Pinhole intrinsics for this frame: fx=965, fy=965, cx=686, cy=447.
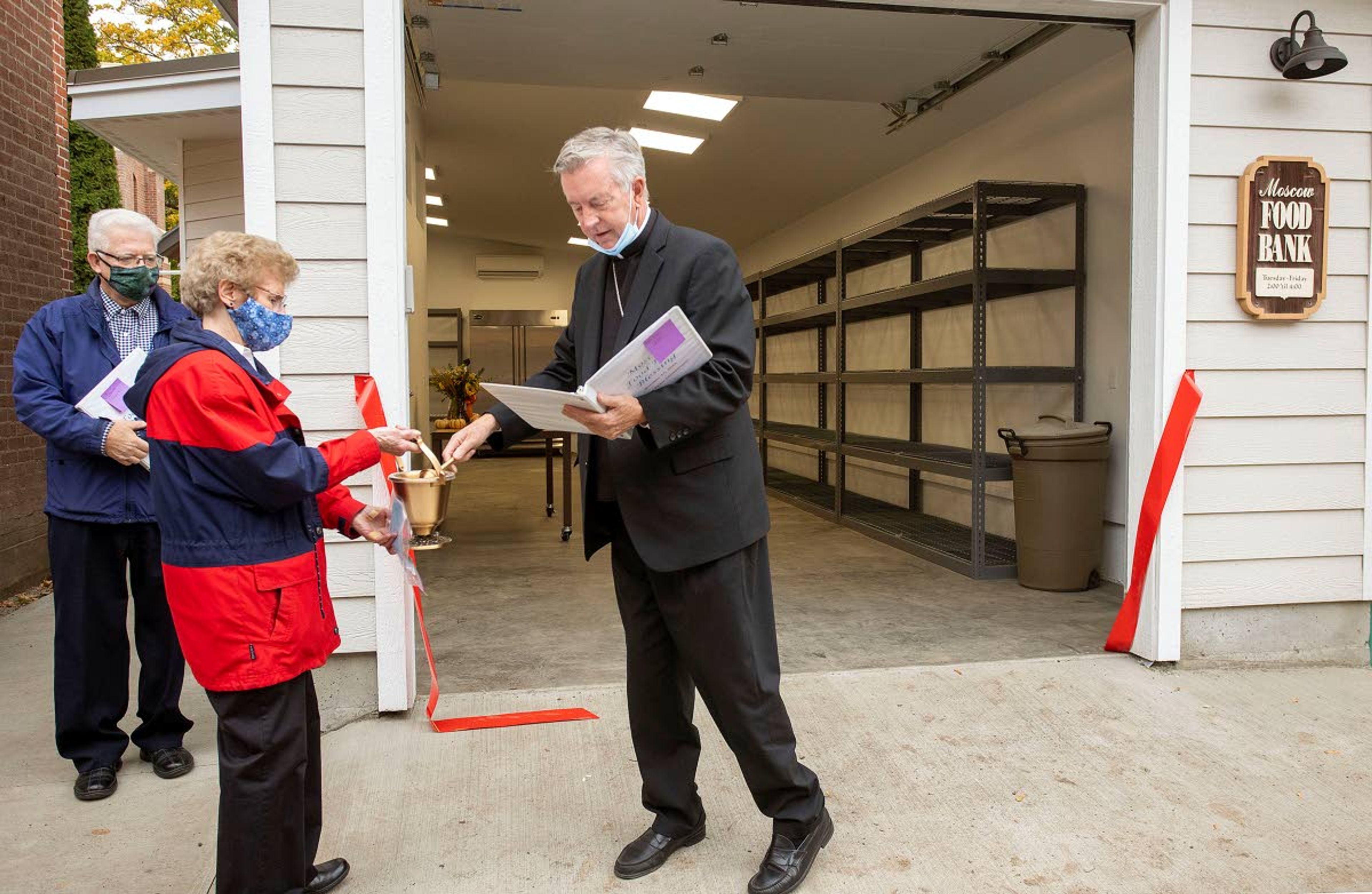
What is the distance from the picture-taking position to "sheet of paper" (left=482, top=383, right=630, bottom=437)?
195 cm

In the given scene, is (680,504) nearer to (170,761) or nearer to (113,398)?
(113,398)

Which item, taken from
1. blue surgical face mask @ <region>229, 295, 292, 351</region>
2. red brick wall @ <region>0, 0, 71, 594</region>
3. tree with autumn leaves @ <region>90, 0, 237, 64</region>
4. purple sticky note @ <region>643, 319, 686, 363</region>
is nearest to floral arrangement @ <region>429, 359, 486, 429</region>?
red brick wall @ <region>0, 0, 71, 594</region>

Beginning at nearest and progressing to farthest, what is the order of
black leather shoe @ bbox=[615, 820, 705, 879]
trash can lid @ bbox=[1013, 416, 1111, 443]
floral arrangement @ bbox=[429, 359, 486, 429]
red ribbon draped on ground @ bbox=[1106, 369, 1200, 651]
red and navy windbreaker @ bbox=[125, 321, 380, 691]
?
red and navy windbreaker @ bbox=[125, 321, 380, 691] < black leather shoe @ bbox=[615, 820, 705, 879] < red ribbon draped on ground @ bbox=[1106, 369, 1200, 651] < trash can lid @ bbox=[1013, 416, 1111, 443] < floral arrangement @ bbox=[429, 359, 486, 429]

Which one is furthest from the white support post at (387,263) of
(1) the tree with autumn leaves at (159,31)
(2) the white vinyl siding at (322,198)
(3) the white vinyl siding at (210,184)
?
(1) the tree with autumn leaves at (159,31)

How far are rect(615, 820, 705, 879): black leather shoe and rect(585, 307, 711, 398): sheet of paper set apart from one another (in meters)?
1.16

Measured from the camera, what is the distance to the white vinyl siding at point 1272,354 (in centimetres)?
375

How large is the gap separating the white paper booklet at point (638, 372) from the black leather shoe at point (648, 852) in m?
1.07

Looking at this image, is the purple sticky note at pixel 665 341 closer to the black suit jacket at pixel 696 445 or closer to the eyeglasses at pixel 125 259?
the black suit jacket at pixel 696 445

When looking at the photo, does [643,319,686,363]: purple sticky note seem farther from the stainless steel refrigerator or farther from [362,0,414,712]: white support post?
the stainless steel refrigerator

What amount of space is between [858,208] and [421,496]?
24.2ft

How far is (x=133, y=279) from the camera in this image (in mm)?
2855

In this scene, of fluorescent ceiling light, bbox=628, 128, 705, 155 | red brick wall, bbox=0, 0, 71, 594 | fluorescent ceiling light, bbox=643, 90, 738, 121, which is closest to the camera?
red brick wall, bbox=0, 0, 71, 594

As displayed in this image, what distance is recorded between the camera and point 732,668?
7.31 ft

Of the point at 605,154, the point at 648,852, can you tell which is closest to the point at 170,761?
the point at 648,852
